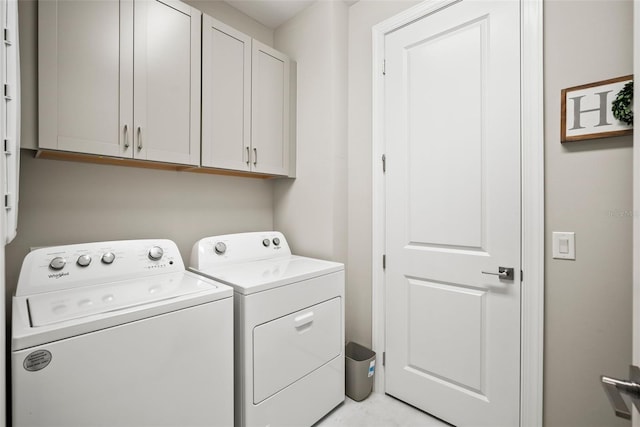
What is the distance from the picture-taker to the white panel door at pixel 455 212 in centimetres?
150

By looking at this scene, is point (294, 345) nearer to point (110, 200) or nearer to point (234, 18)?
point (110, 200)

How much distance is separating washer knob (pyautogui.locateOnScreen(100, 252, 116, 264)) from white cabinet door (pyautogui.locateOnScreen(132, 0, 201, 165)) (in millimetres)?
489

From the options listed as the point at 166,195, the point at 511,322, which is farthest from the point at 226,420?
the point at 511,322

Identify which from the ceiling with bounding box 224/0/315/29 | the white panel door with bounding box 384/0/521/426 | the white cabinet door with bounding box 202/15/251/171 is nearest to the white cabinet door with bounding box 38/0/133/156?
the white cabinet door with bounding box 202/15/251/171

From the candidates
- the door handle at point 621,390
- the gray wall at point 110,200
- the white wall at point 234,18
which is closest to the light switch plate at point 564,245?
the door handle at point 621,390

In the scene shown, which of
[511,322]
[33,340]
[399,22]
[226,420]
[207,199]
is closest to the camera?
[33,340]

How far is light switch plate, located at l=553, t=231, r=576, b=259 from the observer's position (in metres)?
1.34

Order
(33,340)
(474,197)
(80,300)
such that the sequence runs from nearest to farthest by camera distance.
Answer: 1. (33,340)
2. (80,300)
3. (474,197)

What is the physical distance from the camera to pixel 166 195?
186cm

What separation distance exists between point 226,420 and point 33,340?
799 mm

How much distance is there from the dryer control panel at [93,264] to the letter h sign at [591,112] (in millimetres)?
1993

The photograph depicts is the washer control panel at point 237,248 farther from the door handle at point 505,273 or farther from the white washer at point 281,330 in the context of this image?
the door handle at point 505,273

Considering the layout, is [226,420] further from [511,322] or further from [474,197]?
[474,197]

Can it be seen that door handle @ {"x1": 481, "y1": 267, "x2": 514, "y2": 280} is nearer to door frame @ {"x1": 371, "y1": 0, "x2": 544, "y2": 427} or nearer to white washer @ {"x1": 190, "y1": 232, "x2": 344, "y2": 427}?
door frame @ {"x1": 371, "y1": 0, "x2": 544, "y2": 427}
